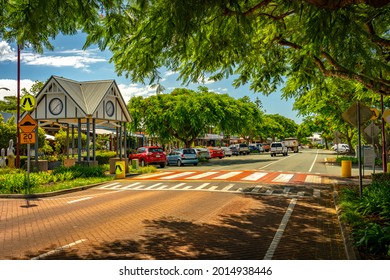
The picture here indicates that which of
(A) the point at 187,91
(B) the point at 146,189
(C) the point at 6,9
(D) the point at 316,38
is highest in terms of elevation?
(A) the point at 187,91

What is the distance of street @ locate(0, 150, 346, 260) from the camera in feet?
20.9

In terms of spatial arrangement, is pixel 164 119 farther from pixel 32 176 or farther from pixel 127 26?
pixel 127 26

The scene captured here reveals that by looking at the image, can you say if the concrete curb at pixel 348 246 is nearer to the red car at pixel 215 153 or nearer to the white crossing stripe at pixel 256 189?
the white crossing stripe at pixel 256 189

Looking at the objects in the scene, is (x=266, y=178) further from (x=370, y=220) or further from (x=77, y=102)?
(x=77, y=102)

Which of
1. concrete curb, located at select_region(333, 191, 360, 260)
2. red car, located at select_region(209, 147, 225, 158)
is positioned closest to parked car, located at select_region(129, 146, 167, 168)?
red car, located at select_region(209, 147, 225, 158)

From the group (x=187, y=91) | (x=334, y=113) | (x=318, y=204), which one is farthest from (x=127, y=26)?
(x=187, y=91)

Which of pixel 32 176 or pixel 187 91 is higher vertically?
pixel 187 91

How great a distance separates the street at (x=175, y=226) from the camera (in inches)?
251

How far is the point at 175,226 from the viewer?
27.5ft

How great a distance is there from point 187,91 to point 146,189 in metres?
30.1

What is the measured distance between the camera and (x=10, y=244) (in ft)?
23.1

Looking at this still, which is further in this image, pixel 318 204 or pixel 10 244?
pixel 318 204

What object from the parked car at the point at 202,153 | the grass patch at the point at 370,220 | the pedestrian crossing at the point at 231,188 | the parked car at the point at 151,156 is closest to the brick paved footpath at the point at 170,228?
the grass patch at the point at 370,220

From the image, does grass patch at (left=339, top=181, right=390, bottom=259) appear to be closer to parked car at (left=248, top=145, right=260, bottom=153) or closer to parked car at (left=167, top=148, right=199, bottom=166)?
parked car at (left=167, top=148, right=199, bottom=166)
